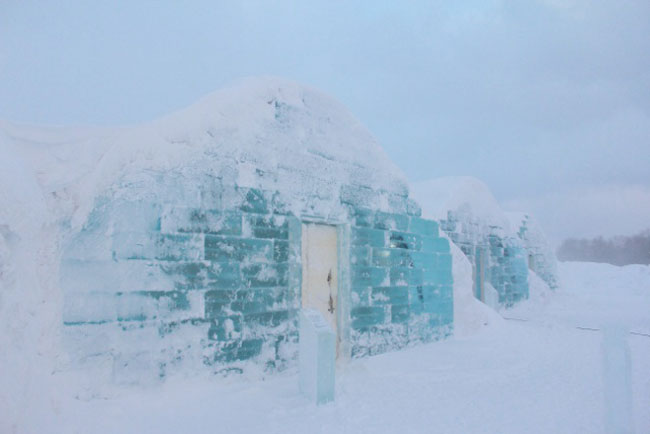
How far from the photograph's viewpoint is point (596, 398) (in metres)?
4.57

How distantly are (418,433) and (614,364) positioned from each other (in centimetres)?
162

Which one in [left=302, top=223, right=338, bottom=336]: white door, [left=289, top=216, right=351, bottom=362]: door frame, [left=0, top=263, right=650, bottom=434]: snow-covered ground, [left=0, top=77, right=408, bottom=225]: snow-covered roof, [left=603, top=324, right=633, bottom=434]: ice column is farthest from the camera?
[left=289, top=216, right=351, bottom=362]: door frame

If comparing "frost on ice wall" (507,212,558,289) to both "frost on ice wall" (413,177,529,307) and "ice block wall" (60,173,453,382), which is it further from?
"ice block wall" (60,173,453,382)

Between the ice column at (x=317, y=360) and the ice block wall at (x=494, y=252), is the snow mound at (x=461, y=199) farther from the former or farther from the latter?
the ice column at (x=317, y=360)

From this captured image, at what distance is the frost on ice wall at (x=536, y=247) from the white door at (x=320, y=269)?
43.2 feet

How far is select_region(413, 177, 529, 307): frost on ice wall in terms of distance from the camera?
12961mm

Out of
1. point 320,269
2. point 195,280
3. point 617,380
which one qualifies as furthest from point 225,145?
point 617,380

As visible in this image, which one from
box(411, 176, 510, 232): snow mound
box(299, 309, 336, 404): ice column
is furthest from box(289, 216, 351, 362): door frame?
box(411, 176, 510, 232): snow mound

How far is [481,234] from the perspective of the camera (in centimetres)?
1377

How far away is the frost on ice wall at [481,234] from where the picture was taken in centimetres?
1296

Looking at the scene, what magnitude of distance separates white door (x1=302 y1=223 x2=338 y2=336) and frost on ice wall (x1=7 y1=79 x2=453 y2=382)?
14cm

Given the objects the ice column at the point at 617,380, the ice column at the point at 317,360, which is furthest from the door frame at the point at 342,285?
the ice column at the point at 617,380

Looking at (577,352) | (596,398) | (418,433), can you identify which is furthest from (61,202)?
(577,352)

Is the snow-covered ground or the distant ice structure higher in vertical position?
the distant ice structure
